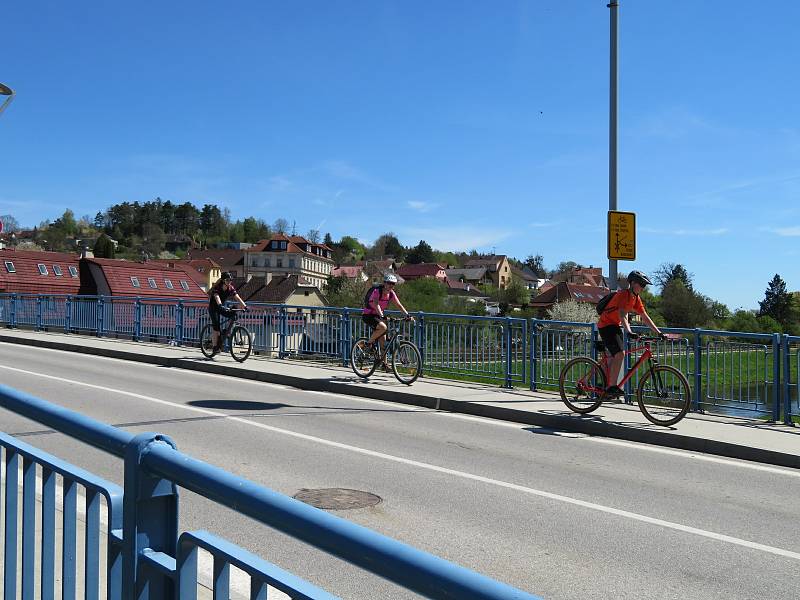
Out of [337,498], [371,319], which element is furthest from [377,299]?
[337,498]

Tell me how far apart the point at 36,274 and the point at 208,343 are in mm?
51629

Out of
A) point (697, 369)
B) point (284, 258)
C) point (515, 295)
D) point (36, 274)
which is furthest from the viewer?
point (515, 295)

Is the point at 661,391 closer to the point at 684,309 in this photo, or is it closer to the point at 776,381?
the point at 776,381

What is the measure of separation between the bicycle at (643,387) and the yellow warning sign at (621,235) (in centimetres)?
179

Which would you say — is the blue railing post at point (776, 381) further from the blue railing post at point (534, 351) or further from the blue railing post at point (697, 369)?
the blue railing post at point (534, 351)

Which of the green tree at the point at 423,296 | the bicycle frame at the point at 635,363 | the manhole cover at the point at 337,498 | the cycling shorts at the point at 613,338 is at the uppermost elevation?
the green tree at the point at 423,296

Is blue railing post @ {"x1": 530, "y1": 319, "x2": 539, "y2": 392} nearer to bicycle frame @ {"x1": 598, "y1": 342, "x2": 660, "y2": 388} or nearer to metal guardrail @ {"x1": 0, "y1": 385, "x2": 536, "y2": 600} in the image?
bicycle frame @ {"x1": 598, "y1": 342, "x2": 660, "y2": 388}

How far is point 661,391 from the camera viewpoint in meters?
10.7

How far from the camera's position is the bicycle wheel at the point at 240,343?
17078mm

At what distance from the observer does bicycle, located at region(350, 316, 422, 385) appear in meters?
14.1

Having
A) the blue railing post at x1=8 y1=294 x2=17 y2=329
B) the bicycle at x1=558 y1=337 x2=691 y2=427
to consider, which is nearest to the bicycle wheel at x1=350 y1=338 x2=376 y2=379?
the bicycle at x1=558 y1=337 x2=691 y2=427

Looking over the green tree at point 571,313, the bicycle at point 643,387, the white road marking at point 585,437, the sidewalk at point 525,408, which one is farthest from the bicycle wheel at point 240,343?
the green tree at point 571,313

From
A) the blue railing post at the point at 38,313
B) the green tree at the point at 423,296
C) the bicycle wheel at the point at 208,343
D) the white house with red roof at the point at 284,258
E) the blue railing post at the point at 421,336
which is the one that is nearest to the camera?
the blue railing post at the point at 421,336

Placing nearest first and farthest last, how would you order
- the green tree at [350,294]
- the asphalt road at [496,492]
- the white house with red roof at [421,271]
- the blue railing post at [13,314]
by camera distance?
the asphalt road at [496,492] → the blue railing post at [13,314] → the green tree at [350,294] → the white house with red roof at [421,271]
